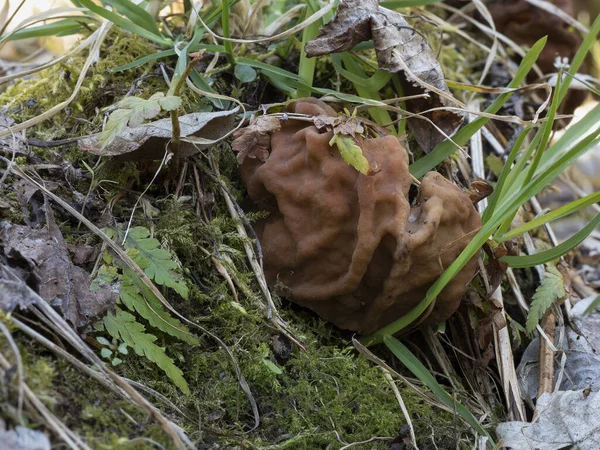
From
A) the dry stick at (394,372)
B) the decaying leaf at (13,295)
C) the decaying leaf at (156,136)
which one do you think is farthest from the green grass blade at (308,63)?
the decaying leaf at (13,295)

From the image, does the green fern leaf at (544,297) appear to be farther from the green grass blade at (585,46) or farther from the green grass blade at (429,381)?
the green grass blade at (585,46)

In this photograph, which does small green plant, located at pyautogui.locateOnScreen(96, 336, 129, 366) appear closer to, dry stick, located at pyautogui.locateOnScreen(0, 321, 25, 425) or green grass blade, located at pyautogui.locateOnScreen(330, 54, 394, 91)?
dry stick, located at pyautogui.locateOnScreen(0, 321, 25, 425)

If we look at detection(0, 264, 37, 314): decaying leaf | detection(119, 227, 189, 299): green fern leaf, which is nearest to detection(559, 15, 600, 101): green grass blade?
detection(119, 227, 189, 299): green fern leaf

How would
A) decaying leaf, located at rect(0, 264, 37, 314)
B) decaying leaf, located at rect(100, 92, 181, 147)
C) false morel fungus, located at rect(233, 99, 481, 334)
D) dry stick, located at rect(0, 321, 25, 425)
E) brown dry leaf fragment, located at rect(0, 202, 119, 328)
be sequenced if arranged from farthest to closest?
false morel fungus, located at rect(233, 99, 481, 334)
decaying leaf, located at rect(100, 92, 181, 147)
brown dry leaf fragment, located at rect(0, 202, 119, 328)
decaying leaf, located at rect(0, 264, 37, 314)
dry stick, located at rect(0, 321, 25, 425)

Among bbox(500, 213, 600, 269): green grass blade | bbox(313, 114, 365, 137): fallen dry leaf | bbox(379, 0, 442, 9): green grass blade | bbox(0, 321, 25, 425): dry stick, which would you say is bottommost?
bbox(500, 213, 600, 269): green grass blade

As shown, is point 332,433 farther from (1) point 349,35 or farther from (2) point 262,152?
(1) point 349,35

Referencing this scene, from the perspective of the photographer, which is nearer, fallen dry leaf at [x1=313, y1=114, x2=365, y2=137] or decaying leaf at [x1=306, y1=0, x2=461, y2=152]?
fallen dry leaf at [x1=313, y1=114, x2=365, y2=137]
